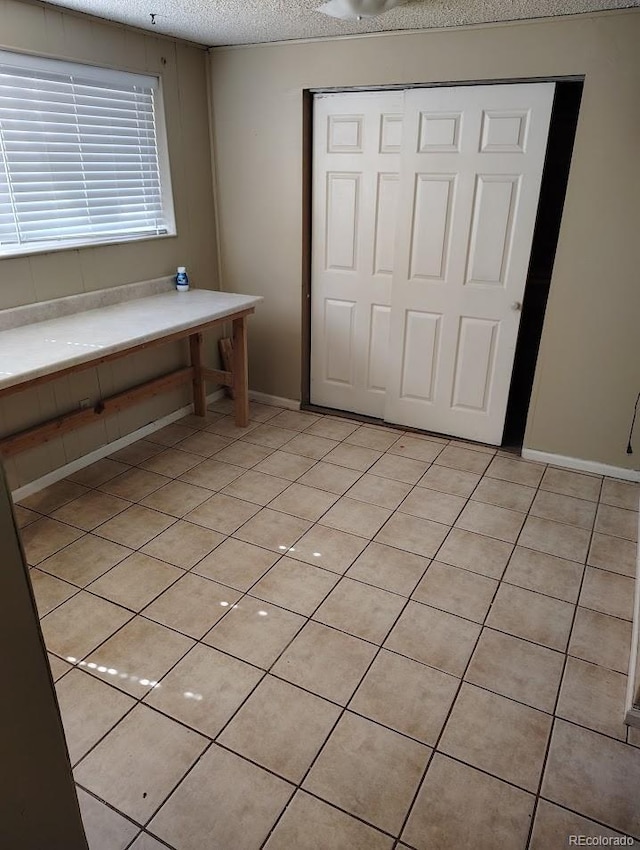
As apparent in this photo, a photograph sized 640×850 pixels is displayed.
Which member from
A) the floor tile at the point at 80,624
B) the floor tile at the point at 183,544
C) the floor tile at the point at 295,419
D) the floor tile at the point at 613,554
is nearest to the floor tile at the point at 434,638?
the floor tile at the point at 613,554

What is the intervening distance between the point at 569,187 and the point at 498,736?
2.65 m

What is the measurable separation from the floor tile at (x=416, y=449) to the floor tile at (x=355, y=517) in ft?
2.23

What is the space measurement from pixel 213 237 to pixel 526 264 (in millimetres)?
2151

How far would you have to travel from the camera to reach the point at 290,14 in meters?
2.86

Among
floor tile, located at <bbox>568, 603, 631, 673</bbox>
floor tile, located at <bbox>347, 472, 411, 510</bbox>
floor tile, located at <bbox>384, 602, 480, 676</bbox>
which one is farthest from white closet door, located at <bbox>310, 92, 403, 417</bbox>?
floor tile, located at <bbox>568, 603, 631, 673</bbox>

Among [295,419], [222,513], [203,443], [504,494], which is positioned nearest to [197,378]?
[203,443]

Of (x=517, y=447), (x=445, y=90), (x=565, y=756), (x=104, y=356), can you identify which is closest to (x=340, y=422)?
(x=517, y=447)

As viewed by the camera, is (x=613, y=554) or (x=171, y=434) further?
(x=171, y=434)

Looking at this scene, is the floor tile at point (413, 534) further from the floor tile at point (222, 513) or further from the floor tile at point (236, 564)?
the floor tile at point (222, 513)

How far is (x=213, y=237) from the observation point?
13.7 feet

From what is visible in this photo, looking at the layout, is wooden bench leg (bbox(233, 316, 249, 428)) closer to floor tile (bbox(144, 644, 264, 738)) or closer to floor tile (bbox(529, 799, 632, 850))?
floor tile (bbox(144, 644, 264, 738))

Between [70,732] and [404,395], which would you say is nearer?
[70,732]

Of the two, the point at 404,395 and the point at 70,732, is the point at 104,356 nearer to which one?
the point at 70,732

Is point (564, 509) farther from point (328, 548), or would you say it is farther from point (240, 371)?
point (240, 371)
